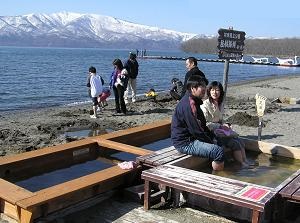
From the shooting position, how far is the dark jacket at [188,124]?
6012 millimetres

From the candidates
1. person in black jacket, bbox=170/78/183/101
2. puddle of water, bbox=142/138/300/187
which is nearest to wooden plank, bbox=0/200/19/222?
puddle of water, bbox=142/138/300/187

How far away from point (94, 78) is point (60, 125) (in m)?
1.86

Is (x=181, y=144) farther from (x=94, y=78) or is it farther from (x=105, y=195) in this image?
(x=94, y=78)

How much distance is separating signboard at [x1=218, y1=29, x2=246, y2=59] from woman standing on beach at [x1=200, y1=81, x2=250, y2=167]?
7.11ft

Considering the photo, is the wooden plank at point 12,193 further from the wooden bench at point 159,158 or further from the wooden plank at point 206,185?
the wooden bench at point 159,158

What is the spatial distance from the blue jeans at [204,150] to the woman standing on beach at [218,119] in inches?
34.0

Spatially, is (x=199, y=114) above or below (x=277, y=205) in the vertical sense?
above

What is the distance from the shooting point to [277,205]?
16.5 ft

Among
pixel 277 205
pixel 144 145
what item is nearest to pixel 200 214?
pixel 277 205

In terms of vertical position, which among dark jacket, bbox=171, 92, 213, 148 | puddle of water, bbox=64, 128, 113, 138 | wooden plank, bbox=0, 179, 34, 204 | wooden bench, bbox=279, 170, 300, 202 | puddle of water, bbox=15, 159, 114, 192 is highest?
dark jacket, bbox=171, 92, 213, 148

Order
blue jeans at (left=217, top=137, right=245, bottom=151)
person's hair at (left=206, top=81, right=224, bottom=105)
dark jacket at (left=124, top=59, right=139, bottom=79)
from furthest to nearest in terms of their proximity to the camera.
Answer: dark jacket at (left=124, top=59, right=139, bottom=79) < person's hair at (left=206, top=81, right=224, bottom=105) < blue jeans at (left=217, top=137, right=245, bottom=151)

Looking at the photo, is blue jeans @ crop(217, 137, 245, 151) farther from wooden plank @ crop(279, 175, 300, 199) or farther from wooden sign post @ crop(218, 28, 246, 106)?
wooden sign post @ crop(218, 28, 246, 106)

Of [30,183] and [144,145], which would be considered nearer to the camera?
[30,183]

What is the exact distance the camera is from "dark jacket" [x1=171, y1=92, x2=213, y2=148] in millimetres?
6012
